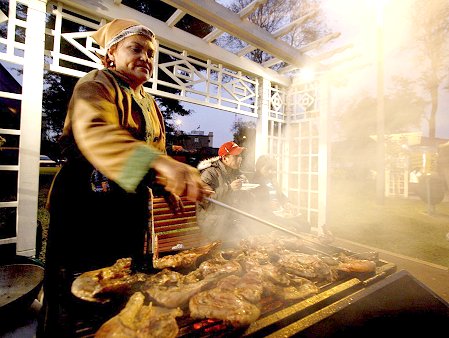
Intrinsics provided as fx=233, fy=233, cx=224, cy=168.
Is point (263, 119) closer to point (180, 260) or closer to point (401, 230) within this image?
point (180, 260)

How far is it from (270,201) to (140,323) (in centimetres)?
555

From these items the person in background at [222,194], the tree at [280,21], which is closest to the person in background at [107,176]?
the person in background at [222,194]

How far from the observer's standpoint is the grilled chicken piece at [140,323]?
1208 millimetres

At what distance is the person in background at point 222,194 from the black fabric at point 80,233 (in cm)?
229

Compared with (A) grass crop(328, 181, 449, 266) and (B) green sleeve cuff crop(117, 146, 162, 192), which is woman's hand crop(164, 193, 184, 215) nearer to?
(B) green sleeve cuff crop(117, 146, 162, 192)

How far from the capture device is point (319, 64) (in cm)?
620

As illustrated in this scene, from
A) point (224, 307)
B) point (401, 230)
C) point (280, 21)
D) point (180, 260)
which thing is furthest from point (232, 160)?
point (280, 21)

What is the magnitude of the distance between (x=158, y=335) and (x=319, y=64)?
6807mm

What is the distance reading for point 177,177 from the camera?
124cm

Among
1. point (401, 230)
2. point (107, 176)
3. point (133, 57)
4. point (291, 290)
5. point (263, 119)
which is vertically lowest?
point (401, 230)

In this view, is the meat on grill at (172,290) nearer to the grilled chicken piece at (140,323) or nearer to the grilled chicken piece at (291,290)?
the grilled chicken piece at (140,323)

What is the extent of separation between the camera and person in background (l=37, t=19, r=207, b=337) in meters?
1.23

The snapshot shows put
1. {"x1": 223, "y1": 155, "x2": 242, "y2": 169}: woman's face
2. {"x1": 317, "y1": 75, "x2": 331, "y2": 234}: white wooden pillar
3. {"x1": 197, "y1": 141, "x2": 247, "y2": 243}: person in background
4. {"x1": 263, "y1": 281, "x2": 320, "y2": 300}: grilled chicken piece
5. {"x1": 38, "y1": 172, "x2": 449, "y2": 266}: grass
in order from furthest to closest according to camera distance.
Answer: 1. {"x1": 317, "y1": 75, "x2": 331, "y2": 234}: white wooden pillar
2. {"x1": 38, "y1": 172, "x2": 449, "y2": 266}: grass
3. {"x1": 223, "y1": 155, "x2": 242, "y2": 169}: woman's face
4. {"x1": 197, "y1": 141, "x2": 247, "y2": 243}: person in background
5. {"x1": 263, "y1": 281, "x2": 320, "y2": 300}: grilled chicken piece

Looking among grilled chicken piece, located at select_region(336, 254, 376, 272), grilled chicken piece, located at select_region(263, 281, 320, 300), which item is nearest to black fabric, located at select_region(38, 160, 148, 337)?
grilled chicken piece, located at select_region(263, 281, 320, 300)
